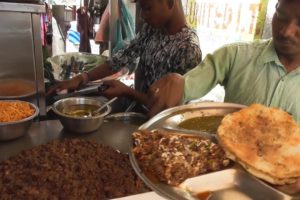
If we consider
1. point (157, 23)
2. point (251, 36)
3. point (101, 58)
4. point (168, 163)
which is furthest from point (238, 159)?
Result: point (101, 58)

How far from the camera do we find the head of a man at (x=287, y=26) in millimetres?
1302

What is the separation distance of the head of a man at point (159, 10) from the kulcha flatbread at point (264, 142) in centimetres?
135

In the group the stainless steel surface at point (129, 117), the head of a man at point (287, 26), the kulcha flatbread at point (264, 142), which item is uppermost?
the head of a man at point (287, 26)

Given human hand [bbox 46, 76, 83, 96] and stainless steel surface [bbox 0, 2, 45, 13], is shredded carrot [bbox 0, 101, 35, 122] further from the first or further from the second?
stainless steel surface [bbox 0, 2, 45, 13]

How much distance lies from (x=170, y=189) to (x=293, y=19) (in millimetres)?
1013

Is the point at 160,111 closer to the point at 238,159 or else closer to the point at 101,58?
the point at 238,159

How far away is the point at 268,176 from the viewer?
0.95m

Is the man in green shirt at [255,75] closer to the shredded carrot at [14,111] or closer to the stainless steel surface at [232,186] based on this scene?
the stainless steel surface at [232,186]

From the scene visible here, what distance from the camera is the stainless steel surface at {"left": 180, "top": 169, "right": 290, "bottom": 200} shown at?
922 mm

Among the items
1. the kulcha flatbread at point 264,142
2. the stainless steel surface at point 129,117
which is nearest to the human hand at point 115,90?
the stainless steel surface at point 129,117

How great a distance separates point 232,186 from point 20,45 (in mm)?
1775

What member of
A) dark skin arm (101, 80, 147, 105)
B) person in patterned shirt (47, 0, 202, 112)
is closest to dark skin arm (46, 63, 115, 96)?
person in patterned shirt (47, 0, 202, 112)

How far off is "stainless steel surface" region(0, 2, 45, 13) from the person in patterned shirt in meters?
0.73

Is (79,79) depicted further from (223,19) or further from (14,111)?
(223,19)
